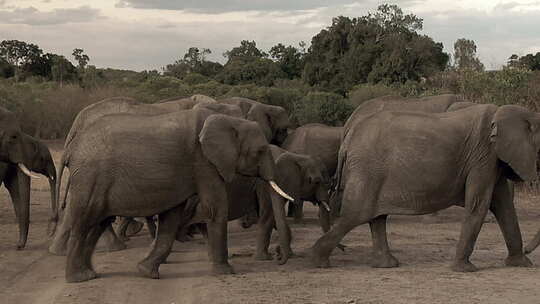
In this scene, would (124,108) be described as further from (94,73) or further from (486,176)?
(94,73)

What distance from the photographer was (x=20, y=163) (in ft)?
37.7

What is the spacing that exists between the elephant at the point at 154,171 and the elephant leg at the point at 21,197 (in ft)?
9.27

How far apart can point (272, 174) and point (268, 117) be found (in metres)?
4.56

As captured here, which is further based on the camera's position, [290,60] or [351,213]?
[290,60]

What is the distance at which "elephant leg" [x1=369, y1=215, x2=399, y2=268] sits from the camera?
387 inches

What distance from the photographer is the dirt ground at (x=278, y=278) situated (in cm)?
792

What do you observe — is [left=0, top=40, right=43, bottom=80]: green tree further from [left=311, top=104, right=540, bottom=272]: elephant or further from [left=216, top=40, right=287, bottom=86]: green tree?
[left=311, top=104, right=540, bottom=272]: elephant

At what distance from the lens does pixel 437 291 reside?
26.4 ft

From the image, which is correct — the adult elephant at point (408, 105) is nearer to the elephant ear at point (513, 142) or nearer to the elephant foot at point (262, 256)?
the elephant foot at point (262, 256)

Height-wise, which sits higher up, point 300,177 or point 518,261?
point 300,177

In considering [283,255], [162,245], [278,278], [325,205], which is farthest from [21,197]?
[278,278]

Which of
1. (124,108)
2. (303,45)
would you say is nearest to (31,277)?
(124,108)

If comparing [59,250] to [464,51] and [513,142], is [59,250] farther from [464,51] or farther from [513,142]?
[464,51]

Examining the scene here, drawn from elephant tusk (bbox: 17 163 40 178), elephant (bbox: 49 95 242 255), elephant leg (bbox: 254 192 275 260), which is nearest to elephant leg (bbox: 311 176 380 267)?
elephant leg (bbox: 254 192 275 260)
